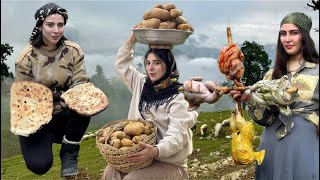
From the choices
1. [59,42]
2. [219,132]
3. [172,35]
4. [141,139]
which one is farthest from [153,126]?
[219,132]

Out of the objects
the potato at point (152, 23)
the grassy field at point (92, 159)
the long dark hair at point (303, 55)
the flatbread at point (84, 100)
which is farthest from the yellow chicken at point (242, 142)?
the grassy field at point (92, 159)

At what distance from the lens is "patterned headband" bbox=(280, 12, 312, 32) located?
4.02m

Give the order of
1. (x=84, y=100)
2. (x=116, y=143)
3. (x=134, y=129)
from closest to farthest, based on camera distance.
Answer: (x=116, y=143) < (x=134, y=129) < (x=84, y=100)

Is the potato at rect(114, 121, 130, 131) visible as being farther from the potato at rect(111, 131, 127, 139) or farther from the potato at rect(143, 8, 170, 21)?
the potato at rect(143, 8, 170, 21)

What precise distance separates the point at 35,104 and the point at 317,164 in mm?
2398

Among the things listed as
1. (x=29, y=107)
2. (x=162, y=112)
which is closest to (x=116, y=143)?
(x=162, y=112)

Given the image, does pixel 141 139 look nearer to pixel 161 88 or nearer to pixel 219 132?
pixel 161 88

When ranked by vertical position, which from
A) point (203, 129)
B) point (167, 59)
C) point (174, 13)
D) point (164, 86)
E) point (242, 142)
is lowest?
point (203, 129)

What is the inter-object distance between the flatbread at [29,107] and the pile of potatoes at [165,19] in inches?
40.0

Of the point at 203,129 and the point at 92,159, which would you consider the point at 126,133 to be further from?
the point at 203,129

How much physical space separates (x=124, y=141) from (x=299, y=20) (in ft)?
5.26

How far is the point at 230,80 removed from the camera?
3.89m

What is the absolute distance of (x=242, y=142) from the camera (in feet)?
12.9

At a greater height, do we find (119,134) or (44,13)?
(44,13)
